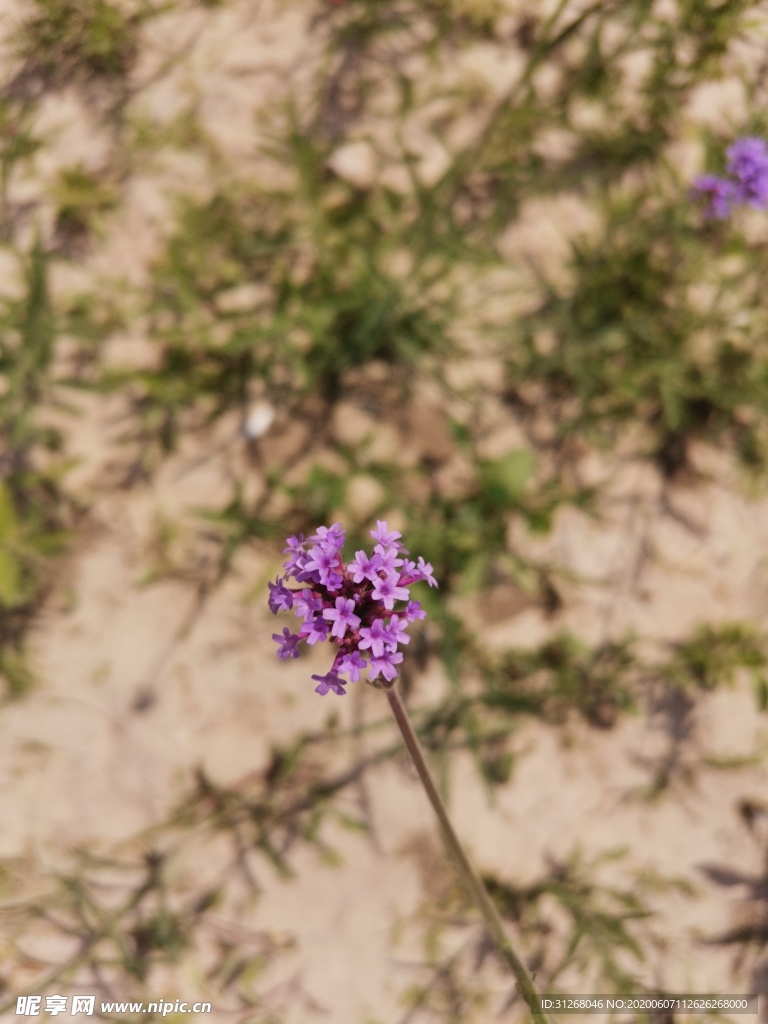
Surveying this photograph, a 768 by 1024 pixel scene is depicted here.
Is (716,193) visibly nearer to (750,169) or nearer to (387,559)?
(750,169)

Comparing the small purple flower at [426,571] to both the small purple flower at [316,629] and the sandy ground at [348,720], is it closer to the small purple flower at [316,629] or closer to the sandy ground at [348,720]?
the small purple flower at [316,629]

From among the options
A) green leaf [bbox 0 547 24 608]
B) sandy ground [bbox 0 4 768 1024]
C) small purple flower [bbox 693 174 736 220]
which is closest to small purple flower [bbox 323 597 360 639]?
sandy ground [bbox 0 4 768 1024]

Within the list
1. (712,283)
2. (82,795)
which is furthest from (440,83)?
(82,795)

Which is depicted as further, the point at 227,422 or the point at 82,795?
the point at 227,422

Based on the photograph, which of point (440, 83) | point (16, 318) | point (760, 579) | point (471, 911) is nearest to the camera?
point (16, 318)

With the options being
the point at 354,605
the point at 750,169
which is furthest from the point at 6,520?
the point at 750,169

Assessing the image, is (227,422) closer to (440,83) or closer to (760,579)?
(440,83)

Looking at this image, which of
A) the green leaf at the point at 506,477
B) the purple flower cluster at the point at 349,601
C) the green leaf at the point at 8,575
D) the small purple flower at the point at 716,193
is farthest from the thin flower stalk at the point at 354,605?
the small purple flower at the point at 716,193

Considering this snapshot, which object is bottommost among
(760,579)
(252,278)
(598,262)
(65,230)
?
(760,579)
